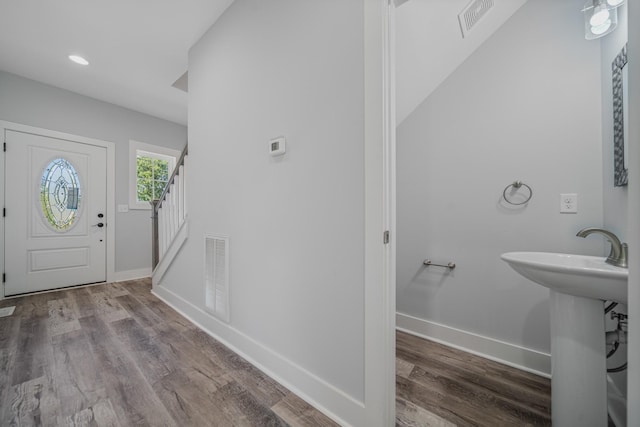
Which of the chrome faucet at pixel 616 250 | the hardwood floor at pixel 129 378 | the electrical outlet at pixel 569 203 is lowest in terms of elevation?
the hardwood floor at pixel 129 378

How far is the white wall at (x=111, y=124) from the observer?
2.96 meters

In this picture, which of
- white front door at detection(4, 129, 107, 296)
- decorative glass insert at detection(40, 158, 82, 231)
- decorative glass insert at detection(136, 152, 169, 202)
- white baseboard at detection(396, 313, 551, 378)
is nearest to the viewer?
white baseboard at detection(396, 313, 551, 378)

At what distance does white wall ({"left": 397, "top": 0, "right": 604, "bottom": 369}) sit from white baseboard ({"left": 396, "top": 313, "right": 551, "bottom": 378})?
4cm

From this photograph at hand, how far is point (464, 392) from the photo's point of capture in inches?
55.1

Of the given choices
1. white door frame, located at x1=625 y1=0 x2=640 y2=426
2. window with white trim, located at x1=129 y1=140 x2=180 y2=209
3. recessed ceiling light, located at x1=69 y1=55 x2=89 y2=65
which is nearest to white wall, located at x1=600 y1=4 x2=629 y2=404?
white door frame, located at x1=625 y1=0 x2=640 y2=426

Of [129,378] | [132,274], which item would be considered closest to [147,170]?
[132,274]

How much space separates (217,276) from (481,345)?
2.05m

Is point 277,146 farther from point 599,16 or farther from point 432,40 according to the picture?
point 599,16

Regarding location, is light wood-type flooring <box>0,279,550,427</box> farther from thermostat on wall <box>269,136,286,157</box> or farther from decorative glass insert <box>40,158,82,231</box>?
decorative glass insert <box>40,158,82,231</box>

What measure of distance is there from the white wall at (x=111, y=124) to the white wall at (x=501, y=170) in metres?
3.94

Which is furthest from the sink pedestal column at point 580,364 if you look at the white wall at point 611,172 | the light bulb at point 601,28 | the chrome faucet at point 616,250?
the light bulb at point 601,28

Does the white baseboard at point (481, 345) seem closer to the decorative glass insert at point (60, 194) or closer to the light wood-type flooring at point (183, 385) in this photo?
the light wood-type flooring at point (183, 385)

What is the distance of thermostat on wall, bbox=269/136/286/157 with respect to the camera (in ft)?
4.80

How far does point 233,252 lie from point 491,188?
193 cm
